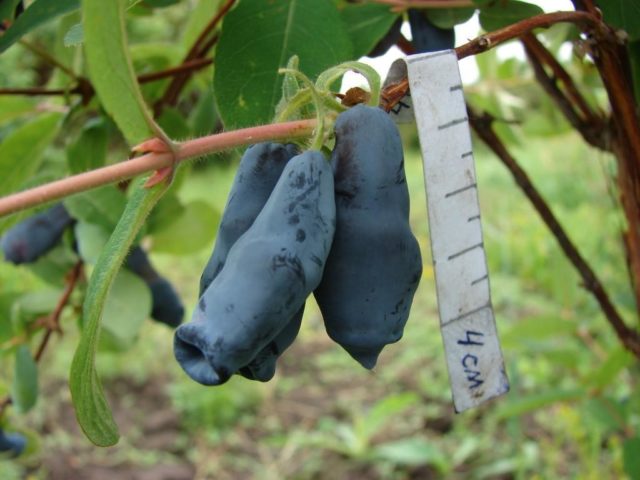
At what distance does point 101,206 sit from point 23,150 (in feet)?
0.46

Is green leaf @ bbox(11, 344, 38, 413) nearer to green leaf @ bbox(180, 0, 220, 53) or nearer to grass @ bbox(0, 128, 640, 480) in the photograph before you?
green leaf @ bbox(180, 0, 220, 53)

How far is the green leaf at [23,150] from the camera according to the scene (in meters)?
0.89

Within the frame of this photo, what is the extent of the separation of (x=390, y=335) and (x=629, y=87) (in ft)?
1.15

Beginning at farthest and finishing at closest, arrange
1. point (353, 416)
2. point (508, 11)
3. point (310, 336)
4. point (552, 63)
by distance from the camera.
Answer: point (310, 336) < point (353, 416) < point (552, 63) < point (508, 11)

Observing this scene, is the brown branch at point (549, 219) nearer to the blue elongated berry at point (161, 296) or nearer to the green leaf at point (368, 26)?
the green leaf at point (368, 26)

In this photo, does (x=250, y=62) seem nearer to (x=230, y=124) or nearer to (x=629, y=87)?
(x=230, y=124)

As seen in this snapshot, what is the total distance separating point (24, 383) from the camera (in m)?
0.94

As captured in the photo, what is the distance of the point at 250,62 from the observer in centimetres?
61

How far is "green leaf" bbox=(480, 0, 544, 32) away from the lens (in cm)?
63

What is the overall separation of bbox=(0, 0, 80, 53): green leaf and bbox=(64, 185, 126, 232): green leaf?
274mm

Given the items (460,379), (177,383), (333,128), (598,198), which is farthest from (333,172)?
(598,198)

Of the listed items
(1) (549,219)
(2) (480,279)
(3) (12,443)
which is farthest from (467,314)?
(3) (12,443)

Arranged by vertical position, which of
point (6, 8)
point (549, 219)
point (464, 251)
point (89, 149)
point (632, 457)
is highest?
point (6, 8)

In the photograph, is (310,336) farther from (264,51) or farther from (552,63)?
(264,51)
